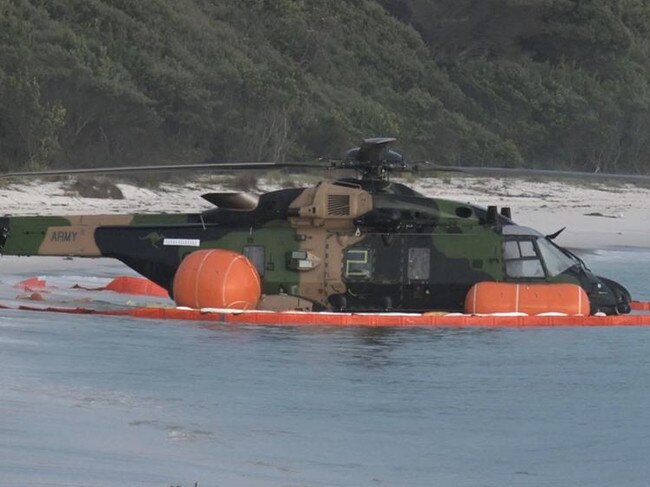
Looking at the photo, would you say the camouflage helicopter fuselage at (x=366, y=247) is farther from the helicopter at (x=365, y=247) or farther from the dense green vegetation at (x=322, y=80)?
the dense green vegetation at (x=322, y=80)

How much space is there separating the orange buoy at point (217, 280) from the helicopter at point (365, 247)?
209mm

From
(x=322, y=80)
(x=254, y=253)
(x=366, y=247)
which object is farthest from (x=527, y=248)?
(x=322, y=80)

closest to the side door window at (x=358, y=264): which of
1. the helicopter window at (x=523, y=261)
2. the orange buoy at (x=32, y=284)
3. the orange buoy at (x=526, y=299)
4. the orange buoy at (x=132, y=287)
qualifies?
the orange buoy at (x=526, y=299)

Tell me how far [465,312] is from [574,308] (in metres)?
1.18

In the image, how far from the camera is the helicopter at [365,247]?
16.5m

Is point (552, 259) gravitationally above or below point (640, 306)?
above

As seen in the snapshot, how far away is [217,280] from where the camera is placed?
16.3 metres

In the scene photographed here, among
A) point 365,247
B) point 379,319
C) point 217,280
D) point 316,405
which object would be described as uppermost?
point 365,247

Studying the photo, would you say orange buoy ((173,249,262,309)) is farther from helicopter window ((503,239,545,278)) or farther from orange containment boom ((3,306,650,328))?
helicopter window ((503,239,545,278))

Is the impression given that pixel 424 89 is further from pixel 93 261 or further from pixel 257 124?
pixel 93 261

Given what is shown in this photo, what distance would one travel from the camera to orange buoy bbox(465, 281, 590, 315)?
16.5 metres

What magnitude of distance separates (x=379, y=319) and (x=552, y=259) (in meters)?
2.16

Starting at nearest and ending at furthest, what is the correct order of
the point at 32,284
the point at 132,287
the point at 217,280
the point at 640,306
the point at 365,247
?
the point at 217,280 → the point at 365,247 → the point at 640,306 → the point at 32,284 → the point at 132,287

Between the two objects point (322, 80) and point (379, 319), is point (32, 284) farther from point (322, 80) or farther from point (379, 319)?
point (322, 80)
